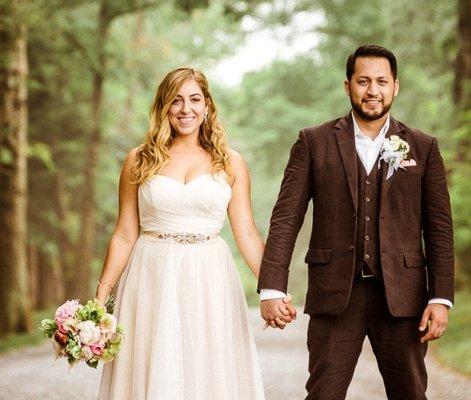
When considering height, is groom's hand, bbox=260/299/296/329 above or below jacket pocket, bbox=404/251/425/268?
below

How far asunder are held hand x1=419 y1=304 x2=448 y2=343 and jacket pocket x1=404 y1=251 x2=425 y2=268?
0.66 ft

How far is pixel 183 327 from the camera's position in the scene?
472 cm

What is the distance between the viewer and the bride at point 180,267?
4695mm

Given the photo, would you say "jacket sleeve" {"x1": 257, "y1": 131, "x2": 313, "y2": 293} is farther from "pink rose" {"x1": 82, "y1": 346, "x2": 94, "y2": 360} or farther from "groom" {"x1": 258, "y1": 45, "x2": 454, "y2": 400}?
"pink rose" {"x1": 82, "y1": 346, "x2": 94, "y2": 360}

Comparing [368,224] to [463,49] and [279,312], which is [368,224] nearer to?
[279,312]

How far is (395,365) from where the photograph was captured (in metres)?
4.28

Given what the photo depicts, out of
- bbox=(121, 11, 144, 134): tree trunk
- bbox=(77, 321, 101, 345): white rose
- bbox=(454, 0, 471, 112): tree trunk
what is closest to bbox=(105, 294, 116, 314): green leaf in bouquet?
bbox=(77, 321, 101, 345): white rose

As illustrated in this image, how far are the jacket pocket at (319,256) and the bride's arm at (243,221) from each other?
0.50 m

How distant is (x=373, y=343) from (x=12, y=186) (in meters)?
9.76

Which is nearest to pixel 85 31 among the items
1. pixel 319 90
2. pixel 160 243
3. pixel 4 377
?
pixel 319 90

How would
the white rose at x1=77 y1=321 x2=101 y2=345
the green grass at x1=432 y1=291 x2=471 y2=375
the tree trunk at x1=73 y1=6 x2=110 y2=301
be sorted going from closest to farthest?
the white rose at x1=77 y1=321 x2=101 y2=345, the green grass at x1=432 y1=291 x2=471 y2=375, the tree trunk at x1=73 y1=6 x2=110 y2=301

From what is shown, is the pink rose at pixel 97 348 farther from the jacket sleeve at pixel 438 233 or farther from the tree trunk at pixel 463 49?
the tree trunk at pixel 463 49

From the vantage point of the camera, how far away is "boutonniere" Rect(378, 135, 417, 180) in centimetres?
424

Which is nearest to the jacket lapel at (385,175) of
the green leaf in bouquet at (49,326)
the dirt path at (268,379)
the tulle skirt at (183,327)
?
the tulle skirt at (183,327)
